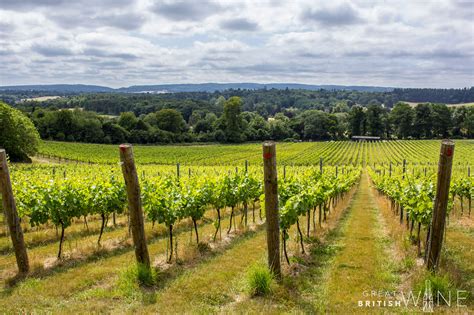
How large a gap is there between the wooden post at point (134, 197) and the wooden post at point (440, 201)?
5600 millimetres

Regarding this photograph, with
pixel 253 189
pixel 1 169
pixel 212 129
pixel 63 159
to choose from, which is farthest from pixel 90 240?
pixel 212 129

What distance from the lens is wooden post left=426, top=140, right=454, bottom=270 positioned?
23.3ft

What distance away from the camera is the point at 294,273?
27.3ft

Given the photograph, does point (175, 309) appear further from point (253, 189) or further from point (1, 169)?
point (253, 189)

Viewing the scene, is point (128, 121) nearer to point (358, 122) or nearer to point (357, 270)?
point (358, 122)

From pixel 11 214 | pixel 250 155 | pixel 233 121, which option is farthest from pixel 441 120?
pixel 11 214

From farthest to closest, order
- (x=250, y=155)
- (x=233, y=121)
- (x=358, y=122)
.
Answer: (x=358, y=122)
(x=233, y=121)
(x=250, y=155)

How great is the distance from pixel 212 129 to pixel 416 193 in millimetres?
101972

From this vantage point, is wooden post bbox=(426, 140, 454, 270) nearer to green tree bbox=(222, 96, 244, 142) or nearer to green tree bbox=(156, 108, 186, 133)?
green tree bbox=(222, 96, 244, 142)

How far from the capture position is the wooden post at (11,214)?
816cm

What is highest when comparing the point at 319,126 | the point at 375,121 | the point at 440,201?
the point at 440,201

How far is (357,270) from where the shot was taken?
8.74 metres

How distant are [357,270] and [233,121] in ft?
323

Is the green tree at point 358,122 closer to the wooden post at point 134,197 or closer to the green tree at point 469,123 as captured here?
the green tree at point 469,123
